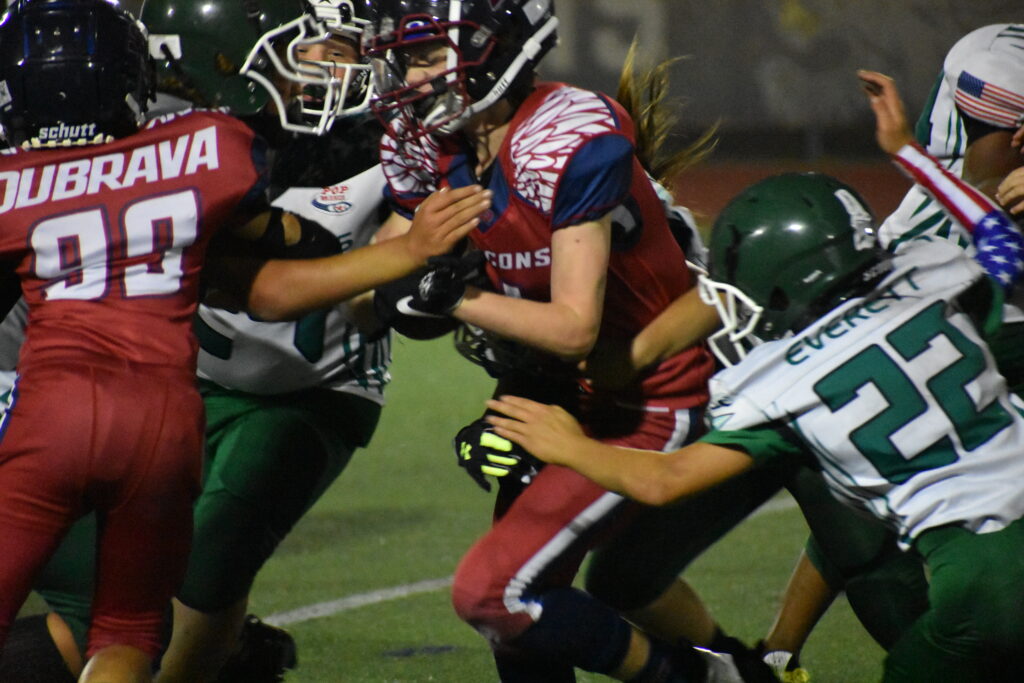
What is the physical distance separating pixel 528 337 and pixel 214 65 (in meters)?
1.09

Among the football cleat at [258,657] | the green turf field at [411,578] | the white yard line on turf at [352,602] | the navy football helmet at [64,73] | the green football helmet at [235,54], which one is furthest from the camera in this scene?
the white yard line on turf at [352,602]

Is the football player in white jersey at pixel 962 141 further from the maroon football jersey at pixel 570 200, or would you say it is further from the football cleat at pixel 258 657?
the football cleat at pixel 258 657

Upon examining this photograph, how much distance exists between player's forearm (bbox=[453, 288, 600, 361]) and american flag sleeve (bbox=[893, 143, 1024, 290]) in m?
0.77

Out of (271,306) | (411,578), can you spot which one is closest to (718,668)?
(271,306)

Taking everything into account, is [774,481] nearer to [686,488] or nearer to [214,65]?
[686,488]

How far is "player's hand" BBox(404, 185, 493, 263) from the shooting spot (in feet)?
8.05

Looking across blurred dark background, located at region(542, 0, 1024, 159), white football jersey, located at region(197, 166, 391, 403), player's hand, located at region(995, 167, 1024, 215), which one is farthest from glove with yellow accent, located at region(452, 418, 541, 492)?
blurred dark background, located at region(542, 0, 1024, 159)

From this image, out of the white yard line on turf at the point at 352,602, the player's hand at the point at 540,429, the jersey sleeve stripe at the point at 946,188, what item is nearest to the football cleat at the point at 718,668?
the player's hand at the point at 540,429

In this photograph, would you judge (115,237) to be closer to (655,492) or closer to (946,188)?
(655,492)

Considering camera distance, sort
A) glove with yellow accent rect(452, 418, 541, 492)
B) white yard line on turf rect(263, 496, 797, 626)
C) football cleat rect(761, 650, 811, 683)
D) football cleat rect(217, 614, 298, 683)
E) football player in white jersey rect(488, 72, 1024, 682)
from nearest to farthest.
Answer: football player in white jersey rect(488, 72, 1024, 682) → glove with yellow accent rect(452, 418, 541, 492) → football cleat rect(761, 650, 811, 683) → football cleat rect(217, 614, 298, 683) → white yard line on turf rect(263, 496, 797, 626)

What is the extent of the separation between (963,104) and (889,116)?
0.45m

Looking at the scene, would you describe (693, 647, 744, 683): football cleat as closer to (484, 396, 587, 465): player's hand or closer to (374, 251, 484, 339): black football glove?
(484, 396, 587, 465): player's hand

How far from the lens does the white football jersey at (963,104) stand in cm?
306

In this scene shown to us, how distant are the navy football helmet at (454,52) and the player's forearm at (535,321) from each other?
0.38m
